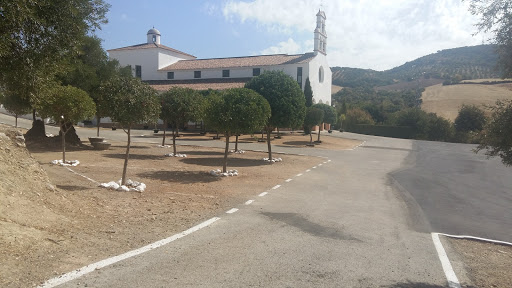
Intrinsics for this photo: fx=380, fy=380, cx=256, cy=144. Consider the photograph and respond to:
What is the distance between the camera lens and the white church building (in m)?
→ 55.7

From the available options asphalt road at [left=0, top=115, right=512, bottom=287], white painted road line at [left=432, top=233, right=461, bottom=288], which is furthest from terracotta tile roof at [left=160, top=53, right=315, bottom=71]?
white painted road line at [left=432, top=233, right=461, bottom=288]

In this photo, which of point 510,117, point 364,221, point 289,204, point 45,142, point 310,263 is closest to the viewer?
point 510,117

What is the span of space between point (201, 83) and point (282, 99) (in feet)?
124

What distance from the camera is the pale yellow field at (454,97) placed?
263 feet

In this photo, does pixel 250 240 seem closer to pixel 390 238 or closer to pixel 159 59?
pixel 390 238

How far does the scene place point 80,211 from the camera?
8.09m

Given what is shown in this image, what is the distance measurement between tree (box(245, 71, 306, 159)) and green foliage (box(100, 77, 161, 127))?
1111 centimetres

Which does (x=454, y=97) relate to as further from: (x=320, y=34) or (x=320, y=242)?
(x=320, y=242)

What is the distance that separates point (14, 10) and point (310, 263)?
6.11m

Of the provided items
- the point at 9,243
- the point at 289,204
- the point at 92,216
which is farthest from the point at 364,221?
the point at 9,243

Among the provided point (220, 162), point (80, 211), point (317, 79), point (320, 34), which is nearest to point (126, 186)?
point (80, 211)

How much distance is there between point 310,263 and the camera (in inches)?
227

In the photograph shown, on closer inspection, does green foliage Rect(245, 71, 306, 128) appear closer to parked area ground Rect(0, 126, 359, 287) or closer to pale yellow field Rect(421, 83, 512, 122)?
parked area ground Rect(0, 126, 359, 287)

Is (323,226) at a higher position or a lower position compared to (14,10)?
lower
